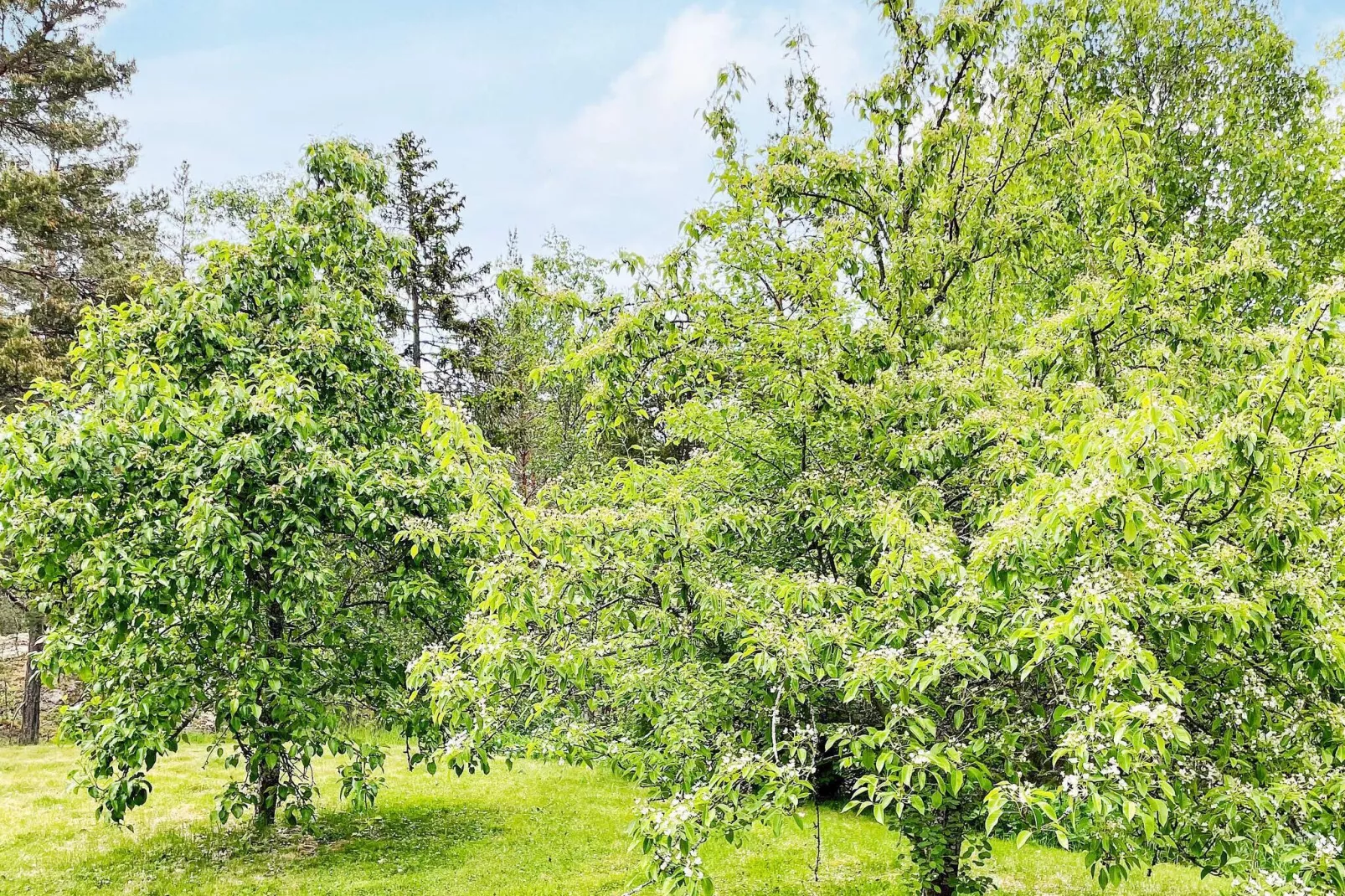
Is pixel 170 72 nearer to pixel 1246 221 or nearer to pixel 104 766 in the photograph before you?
pixel 104 766

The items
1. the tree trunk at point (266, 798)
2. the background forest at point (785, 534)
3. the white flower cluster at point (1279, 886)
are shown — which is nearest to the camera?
the white flower cluster at point (1279, 886)

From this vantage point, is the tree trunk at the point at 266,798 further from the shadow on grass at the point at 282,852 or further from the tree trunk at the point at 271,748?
the shadow on grass at the point at 282,852

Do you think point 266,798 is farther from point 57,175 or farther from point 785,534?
point 57,175

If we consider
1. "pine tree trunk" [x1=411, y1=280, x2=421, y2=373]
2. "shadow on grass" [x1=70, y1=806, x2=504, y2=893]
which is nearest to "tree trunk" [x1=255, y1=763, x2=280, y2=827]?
"shadow on grass" [x1=70, y1=806, x2=504, y2=893]

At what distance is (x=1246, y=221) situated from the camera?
11.9 metres

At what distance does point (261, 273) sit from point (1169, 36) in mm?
14821

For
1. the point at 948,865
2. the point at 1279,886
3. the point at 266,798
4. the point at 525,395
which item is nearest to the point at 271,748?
the point at 266,798

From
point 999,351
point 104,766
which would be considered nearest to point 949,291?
point 999,351

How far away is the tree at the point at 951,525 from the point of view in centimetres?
308

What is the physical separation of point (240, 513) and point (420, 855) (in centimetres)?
506

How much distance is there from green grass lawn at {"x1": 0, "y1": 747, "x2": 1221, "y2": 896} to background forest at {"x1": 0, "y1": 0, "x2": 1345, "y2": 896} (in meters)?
0.10

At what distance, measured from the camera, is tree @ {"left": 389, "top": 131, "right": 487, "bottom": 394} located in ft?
64.5

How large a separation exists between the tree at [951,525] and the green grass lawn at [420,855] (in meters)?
2.36

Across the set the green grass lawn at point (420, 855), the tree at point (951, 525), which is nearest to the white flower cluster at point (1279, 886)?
the tree at point (951, 525)
